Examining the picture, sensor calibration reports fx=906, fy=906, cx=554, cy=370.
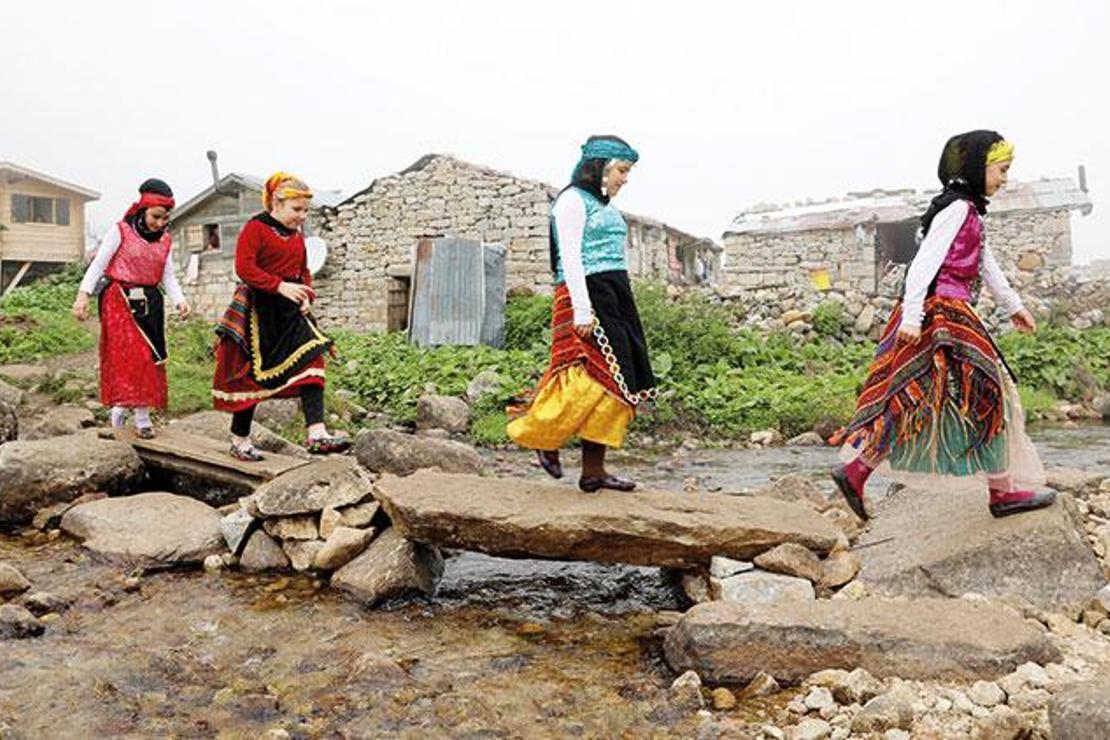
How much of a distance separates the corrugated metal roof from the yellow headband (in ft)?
60.6

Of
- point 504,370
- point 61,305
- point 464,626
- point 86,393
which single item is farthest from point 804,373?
point 61,305

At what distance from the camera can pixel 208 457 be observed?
19.0 feet

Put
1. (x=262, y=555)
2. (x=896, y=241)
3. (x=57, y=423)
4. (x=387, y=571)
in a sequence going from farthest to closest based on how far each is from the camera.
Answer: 1. (x=896, y=241)
2. (x=57, y=423)
3. (x=262, y=555)
4. (x=387, y=571)

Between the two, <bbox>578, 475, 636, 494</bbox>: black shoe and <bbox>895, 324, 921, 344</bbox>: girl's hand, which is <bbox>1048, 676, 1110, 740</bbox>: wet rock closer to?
<bbox>895, 324, 921, 344</bbox>: girl's hand

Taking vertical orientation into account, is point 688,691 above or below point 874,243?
below

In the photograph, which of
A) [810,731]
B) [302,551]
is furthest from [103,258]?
[810,731]

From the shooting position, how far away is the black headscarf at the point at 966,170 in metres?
4.19

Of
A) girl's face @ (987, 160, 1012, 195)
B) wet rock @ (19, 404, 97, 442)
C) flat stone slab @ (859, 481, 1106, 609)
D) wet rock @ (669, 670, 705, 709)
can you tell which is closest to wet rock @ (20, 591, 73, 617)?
wet rock @ (669, 670, 705, 709)

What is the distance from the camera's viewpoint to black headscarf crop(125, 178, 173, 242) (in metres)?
6.17

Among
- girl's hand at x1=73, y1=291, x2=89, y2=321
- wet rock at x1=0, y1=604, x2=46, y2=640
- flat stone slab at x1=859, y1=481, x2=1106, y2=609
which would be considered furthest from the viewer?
girl's hand at x1=73, y1=291, x2=89, y2=321

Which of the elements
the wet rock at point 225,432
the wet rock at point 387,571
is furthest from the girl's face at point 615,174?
the wet rock at point 225,432

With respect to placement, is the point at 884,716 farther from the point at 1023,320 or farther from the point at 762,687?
the point at 1023,320

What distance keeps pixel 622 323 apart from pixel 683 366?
9.43 m

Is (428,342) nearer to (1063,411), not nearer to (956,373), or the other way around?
(1063,411)
